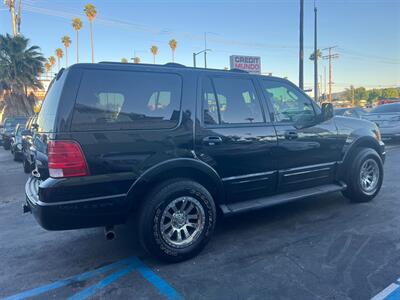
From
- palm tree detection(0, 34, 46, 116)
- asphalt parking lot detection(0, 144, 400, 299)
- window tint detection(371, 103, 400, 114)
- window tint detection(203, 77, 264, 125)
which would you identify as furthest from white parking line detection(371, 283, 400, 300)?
palm tree detection(0, 34, 46, 116)

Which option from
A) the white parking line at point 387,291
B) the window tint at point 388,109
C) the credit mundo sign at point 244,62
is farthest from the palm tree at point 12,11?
the white parking line at point 387,291

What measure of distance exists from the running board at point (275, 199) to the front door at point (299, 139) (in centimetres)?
8

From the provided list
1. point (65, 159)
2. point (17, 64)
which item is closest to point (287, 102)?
point (65, 159)

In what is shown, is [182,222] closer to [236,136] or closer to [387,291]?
[236,136]

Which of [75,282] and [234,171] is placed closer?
[75,282]

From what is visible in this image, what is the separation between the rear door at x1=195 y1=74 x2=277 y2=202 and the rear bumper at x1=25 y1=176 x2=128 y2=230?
103 cm

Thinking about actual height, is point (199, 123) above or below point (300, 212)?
above

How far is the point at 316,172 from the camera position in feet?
15.0

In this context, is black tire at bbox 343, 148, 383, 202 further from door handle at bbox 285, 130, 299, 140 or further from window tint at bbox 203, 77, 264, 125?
window tint at bbox 203, 77, 264, 125

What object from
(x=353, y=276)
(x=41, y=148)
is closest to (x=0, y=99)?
(x=41, y=148)

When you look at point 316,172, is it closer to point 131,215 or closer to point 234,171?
point 234,171

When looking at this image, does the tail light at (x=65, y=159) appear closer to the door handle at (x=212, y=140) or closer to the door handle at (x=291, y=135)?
the door handle at (x=212, y=140)

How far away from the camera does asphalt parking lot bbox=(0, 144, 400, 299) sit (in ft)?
9.39

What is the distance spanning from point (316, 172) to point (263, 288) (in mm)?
2219
